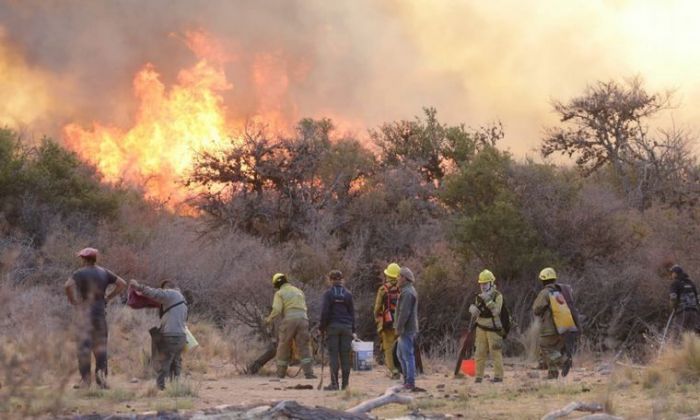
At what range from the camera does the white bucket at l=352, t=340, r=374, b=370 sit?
2012 cm

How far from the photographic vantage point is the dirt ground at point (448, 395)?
1262cm

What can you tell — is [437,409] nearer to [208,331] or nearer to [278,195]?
[208,331]

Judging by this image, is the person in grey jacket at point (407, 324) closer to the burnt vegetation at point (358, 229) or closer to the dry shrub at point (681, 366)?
the dry shrub at point (681, 366)

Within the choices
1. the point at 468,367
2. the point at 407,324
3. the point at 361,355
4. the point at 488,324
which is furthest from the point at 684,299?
the point at 407,324

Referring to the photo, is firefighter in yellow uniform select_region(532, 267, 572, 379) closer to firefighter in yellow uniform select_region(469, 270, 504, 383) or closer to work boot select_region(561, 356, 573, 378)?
work boot select_region(561, 356, 573, 378)

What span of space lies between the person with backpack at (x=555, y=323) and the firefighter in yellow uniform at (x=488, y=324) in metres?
0.64

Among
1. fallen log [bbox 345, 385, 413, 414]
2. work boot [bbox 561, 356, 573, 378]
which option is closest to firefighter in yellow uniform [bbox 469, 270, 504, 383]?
work boot [bbox 561, 356, 573, 378]

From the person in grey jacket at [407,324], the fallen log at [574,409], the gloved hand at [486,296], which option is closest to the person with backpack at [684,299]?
the gloved hand at [486,296]

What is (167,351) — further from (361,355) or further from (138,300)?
(361,355)

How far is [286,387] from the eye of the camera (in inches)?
682

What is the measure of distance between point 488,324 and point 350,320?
2392 mm

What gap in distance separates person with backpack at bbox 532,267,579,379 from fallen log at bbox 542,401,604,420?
4.79 metres

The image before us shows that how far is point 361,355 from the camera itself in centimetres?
Answer: 2023

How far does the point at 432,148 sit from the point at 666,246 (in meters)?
17.5
